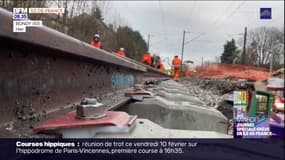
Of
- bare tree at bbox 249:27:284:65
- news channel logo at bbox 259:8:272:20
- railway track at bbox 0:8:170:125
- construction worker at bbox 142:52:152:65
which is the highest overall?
construction worker at bbox 142:52:152:65

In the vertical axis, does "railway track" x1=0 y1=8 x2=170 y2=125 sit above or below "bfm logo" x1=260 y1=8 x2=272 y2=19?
below

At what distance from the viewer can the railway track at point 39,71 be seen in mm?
989

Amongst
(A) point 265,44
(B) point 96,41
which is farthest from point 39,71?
(B) point 96,41

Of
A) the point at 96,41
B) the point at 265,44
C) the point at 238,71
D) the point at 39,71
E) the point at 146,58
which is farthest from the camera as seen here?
the point at 146,58

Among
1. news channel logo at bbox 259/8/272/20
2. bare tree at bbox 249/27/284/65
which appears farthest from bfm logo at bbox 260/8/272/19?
bare tree at bbox 249/27/284/65

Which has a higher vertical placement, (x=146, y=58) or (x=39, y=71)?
(x=146, y=58)

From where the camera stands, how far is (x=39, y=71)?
48.7 inches

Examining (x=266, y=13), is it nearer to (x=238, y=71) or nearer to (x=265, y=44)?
(x=265, y=44)

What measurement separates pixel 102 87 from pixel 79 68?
0.53m

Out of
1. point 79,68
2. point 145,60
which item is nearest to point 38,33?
point 79,68

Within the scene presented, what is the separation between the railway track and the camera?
3.24 feet

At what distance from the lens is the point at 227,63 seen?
8.36 ft

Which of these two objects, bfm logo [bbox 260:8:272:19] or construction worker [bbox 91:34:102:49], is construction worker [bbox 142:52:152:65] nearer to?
construction worker [bbox 91:34:102:49]

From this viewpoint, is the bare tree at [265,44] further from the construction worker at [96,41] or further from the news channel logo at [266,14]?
the construction worker at [96,41]
